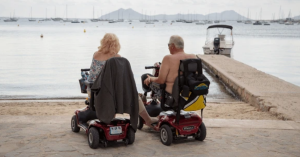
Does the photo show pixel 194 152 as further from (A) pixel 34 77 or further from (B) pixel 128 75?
(A) pixel 34 77

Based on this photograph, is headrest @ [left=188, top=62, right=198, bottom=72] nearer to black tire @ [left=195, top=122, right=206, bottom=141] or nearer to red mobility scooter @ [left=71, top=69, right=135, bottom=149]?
black tire @ [left=195, top=122, right=206, bottom=141]

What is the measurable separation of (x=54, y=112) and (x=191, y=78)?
176 inches

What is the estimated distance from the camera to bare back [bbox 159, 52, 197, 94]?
16.8ft

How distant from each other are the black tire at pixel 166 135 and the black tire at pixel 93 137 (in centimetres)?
89

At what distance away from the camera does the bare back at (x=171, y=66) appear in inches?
202

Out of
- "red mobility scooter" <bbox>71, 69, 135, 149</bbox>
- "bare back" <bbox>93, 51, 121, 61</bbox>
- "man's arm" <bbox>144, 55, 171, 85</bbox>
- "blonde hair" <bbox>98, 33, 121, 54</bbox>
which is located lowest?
"red mobility scooter" <bbox>71, 69, 135, 149</bbox>

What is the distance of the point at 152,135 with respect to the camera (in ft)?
18.1

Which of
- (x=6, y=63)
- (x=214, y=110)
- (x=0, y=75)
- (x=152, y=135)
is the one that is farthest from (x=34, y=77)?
(x=152, y=135)

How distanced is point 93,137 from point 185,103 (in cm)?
128

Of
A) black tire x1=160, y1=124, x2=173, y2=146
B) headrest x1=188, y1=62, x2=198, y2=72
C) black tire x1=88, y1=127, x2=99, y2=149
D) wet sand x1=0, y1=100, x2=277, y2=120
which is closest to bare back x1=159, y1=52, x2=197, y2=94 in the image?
headrest x1=188, y1=62, x2=198, y2=72

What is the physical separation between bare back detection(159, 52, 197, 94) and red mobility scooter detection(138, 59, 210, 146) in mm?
127

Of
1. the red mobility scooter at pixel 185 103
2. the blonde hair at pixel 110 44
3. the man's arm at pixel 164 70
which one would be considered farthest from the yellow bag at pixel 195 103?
the blonde hair at pixel 110 44

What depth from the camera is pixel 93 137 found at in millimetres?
4793

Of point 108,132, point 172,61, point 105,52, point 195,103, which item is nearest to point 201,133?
point 195,103
